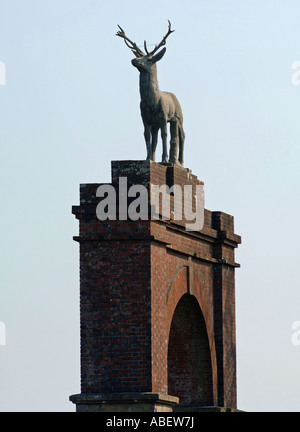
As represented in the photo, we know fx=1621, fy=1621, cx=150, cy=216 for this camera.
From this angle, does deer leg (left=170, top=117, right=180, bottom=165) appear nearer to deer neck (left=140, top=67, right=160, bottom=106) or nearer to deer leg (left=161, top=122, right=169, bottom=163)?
deer leg (left=161, top=122, right=169, bottom=163)

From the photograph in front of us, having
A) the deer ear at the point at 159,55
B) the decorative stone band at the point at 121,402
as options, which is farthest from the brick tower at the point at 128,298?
the deer ear at the point at 159,55

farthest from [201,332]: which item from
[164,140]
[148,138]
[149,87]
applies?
[149,87]

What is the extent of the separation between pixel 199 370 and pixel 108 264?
4.42 metres

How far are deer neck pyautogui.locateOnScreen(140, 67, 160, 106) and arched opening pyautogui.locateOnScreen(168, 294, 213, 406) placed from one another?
4397 mm

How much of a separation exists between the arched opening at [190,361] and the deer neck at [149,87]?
4.40m

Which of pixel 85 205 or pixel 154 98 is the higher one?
pixel 154 98

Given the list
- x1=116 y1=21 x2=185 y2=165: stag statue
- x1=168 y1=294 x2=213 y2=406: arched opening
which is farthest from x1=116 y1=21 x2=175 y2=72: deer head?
x1=168 y1=294 x2=213 y2=406: arched opening

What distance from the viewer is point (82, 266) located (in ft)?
97.8

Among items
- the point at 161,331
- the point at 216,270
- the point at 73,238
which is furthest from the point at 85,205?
the point at 216,270

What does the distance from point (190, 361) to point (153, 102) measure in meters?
5.40
